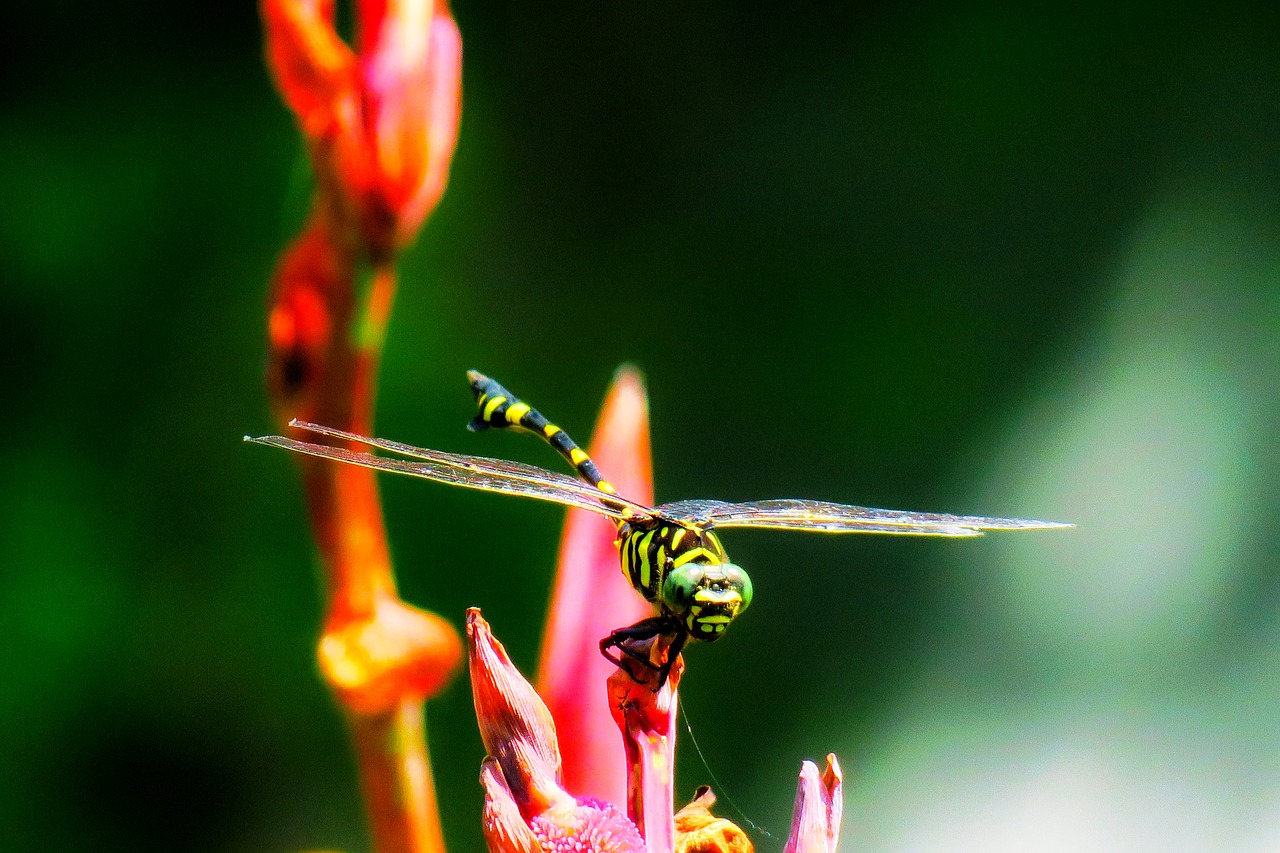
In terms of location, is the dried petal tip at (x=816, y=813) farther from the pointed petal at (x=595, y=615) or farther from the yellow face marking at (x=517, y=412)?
the yellow face marking at (x=517, y=412)

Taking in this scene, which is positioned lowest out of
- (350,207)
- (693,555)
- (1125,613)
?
(1125,613)

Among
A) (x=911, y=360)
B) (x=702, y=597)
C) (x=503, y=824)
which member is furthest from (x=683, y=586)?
(x=911, y=360)

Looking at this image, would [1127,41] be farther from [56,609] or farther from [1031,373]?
[56,609]

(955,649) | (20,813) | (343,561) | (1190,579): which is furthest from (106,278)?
(1190,579)

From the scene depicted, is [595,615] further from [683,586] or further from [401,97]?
[401,97]

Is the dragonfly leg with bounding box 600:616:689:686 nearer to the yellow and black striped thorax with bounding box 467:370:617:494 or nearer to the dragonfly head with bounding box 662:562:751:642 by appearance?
the dragonfly head with bounding box 662:562:751:642

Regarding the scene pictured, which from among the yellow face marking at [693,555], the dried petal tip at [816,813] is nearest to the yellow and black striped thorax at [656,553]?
the yellow face marking at [693,555]

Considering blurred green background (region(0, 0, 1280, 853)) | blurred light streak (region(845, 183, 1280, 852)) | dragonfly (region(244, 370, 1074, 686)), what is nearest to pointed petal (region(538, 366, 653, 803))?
dragonfly (region(244, 370, 1074, 686))
